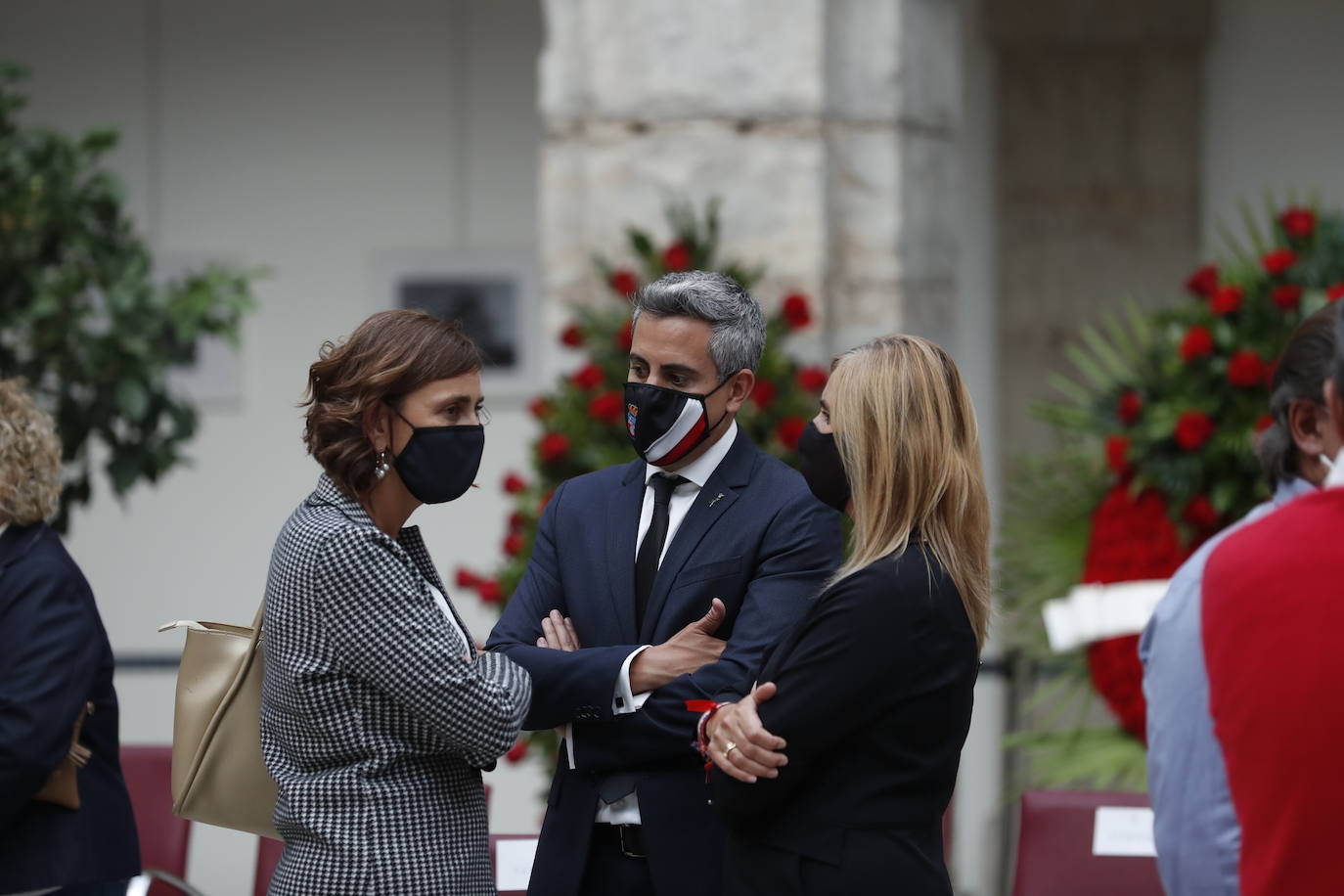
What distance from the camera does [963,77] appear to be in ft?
19.2

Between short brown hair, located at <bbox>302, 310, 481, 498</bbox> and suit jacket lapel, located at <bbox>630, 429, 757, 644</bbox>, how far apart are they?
450mm

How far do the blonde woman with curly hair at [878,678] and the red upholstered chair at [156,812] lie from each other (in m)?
1.77

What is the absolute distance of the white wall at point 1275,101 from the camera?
5.64m

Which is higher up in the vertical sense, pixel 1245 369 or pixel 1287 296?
pixel 1287 296

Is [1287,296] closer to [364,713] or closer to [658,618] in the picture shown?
[658,618]

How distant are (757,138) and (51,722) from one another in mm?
2521

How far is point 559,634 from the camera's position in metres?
2.54

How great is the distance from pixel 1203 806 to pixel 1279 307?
2.35 m

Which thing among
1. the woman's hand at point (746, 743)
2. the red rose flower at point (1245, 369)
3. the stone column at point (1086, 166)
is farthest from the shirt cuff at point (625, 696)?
the stone column at point (1086, 166)

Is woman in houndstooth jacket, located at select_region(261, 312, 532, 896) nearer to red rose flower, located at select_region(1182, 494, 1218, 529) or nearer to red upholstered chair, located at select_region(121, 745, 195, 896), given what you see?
red upholstered chair, located at select_region(121, 745, 195, 896)

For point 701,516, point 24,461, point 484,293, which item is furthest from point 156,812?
point 484,293

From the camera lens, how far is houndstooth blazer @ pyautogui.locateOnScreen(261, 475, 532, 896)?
7.03ft

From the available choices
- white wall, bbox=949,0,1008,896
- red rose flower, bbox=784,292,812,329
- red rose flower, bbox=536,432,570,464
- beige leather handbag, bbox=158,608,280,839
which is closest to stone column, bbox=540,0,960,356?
red rose flower, bbox=784,292,812,329

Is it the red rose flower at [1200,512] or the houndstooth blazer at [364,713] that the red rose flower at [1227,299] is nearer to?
the red rose flower at [1200,512]
